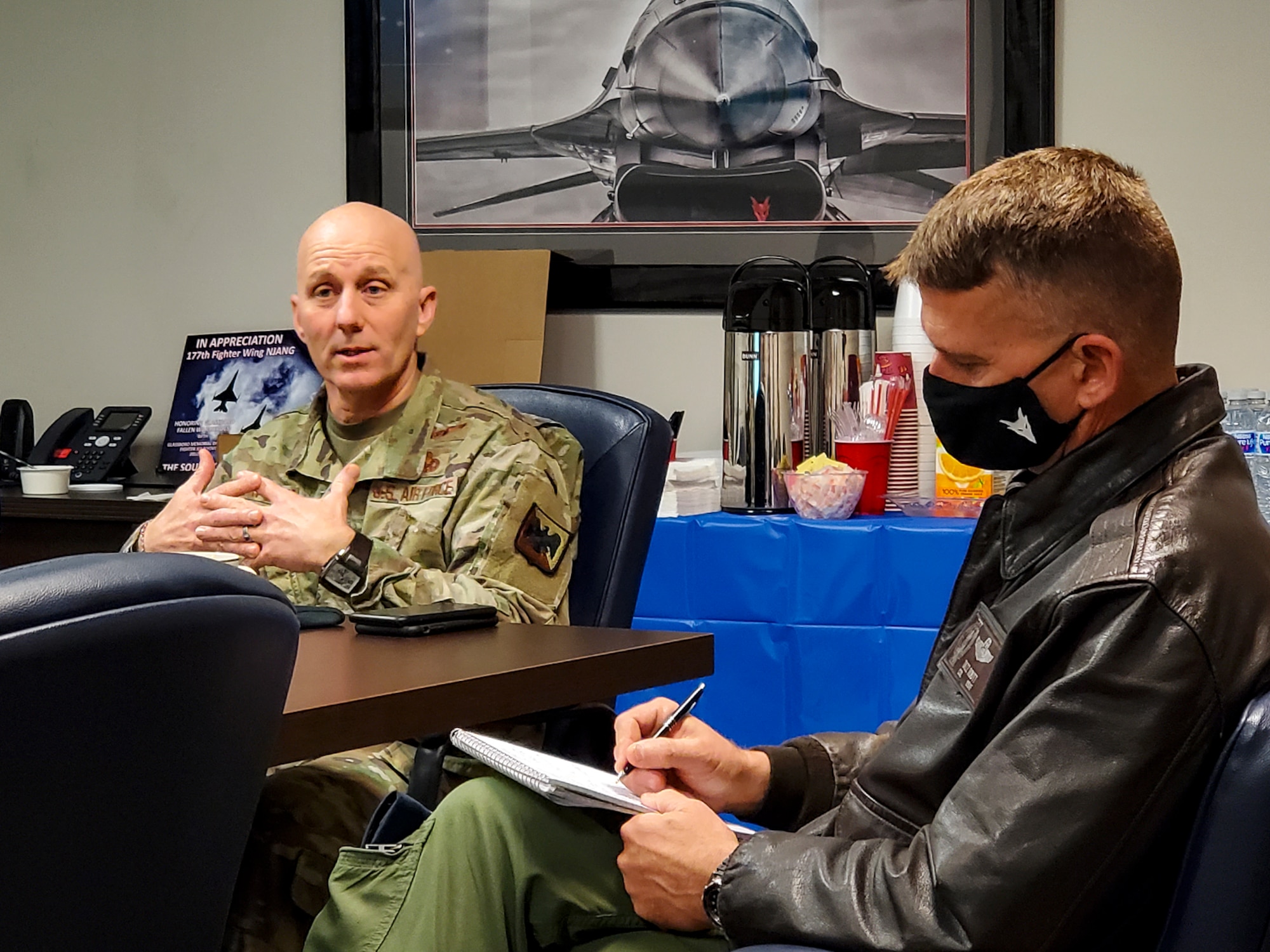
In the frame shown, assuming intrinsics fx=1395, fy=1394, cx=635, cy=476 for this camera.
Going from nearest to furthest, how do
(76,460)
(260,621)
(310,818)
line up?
(260,621), (310,818), (76,460)

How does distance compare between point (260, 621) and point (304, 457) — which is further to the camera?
point (304, 457)

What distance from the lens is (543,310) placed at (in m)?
3.05

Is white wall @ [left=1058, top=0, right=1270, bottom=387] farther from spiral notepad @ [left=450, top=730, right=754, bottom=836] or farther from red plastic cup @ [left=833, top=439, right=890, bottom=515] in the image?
spiral notepad @ [left=450, top=730, right=754, bottom=836]

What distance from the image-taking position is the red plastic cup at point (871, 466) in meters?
2.64

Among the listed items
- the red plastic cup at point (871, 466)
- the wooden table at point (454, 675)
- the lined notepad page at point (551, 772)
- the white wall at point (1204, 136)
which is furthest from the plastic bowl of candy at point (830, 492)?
the lined notepad page at point (551, 772)

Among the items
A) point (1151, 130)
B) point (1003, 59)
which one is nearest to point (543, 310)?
point (1003, 59)

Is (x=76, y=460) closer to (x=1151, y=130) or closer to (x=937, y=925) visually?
(x=1151, y=130)

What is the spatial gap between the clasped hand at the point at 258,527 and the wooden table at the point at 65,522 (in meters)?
1.17

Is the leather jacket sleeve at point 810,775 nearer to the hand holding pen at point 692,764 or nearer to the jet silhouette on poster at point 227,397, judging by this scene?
the hand holding pen at point 692,764

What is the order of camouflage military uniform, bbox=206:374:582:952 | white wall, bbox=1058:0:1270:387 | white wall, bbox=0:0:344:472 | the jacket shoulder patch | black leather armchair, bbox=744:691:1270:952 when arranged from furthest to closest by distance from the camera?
white wall, bbox=0:0:344:472, white wall, bbox=1058:0:1270:387, camouflage military uniform, bbox=206:374:582:952, the jacket shoulder patch, black leather armchair, bbox=744:691:1270:952

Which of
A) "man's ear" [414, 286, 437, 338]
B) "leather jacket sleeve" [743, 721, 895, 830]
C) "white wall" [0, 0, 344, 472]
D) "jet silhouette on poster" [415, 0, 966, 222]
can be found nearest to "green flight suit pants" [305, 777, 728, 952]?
"leather jacket sleeve" [743, 721, 895, 830]

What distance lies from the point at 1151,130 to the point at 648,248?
1.10m

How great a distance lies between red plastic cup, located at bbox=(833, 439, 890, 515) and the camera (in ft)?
8.68

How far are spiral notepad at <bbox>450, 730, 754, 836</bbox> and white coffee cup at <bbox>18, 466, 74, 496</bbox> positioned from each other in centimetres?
214
